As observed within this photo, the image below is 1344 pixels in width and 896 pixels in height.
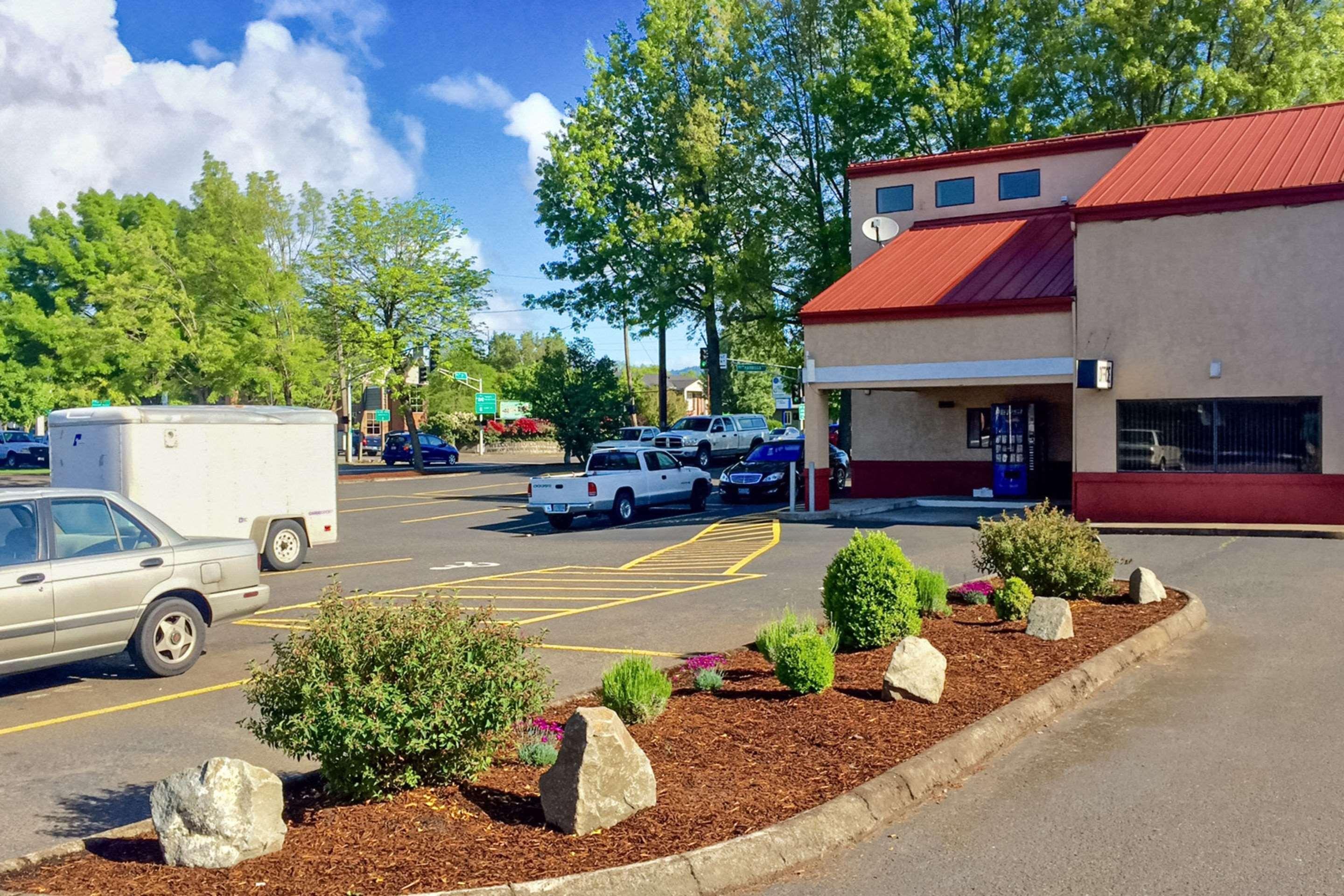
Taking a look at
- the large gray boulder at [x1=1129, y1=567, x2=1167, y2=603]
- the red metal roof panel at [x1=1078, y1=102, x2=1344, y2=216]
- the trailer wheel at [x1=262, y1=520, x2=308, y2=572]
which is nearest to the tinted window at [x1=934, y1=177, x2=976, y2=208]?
the red metal roof panel at [x1=1078, y1=102, x2=1344, y2=216]

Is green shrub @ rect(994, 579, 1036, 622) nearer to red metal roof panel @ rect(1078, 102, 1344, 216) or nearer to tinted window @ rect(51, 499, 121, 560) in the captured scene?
tinted window @ rect(51, 499, 121, 560)

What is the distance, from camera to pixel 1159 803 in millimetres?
6133

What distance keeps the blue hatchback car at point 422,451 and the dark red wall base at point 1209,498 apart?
43255 mm

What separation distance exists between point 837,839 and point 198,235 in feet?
157

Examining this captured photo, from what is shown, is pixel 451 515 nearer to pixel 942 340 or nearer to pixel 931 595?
pixel 942 340

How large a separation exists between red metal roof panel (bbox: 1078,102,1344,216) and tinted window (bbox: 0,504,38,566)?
1830 cm

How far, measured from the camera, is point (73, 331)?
47.1 metres

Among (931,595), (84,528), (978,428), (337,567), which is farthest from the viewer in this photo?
(978,428)

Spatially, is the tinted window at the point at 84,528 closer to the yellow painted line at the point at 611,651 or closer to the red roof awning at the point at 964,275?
the yellow painted line at the point at 611,651

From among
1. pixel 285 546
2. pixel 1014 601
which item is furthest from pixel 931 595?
pixel 285 546

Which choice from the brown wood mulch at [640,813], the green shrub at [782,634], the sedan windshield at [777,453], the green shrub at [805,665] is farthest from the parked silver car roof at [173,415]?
the sedan windshield at [777,453]

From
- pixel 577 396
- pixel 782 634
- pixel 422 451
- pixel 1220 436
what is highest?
pixel 577 396

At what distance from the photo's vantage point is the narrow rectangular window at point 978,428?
2812 cm

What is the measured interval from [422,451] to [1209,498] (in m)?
45.2
